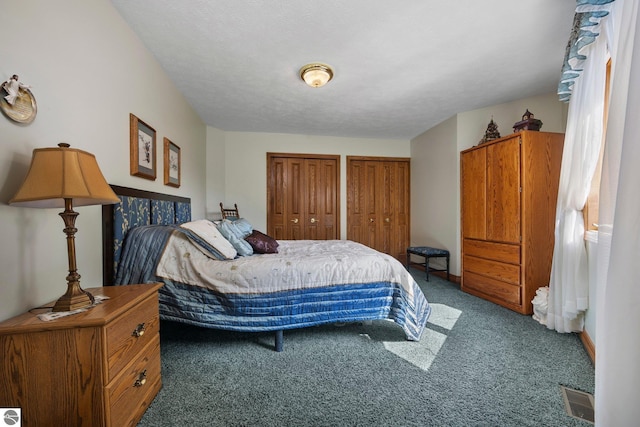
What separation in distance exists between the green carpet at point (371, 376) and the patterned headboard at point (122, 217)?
2.45 feet

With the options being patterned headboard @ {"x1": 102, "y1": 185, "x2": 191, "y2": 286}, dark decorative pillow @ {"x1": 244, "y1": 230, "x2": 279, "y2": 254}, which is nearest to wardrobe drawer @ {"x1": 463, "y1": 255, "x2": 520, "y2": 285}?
dark decorative pillow @ {"x1": 244, "y1": 230, "x2": 279, "y2": 254}

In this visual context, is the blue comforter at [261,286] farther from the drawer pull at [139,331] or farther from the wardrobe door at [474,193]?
the wardrobe door at [474,193]

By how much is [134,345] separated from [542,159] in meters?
3.62

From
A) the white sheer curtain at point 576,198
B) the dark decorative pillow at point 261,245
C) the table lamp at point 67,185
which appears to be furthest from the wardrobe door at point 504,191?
the table lamp at point 67,185

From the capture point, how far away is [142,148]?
2043 mm

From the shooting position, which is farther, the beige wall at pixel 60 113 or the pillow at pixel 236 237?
the pillow at pixel 236 237

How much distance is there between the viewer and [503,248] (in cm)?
272

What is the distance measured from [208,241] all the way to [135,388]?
93 cm

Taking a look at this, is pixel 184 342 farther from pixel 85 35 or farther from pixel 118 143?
pixel 85 35

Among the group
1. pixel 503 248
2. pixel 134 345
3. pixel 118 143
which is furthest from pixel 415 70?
pixel 134 345

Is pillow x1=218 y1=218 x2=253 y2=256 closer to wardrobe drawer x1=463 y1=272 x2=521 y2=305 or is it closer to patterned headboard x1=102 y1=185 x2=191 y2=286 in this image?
patterned headboard x1=102 y1=185 x2=191 y2=286

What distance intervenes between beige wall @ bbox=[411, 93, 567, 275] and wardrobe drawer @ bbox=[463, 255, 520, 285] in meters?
0.47

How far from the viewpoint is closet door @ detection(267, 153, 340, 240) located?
15.0 feet

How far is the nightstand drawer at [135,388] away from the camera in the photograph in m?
1.00
